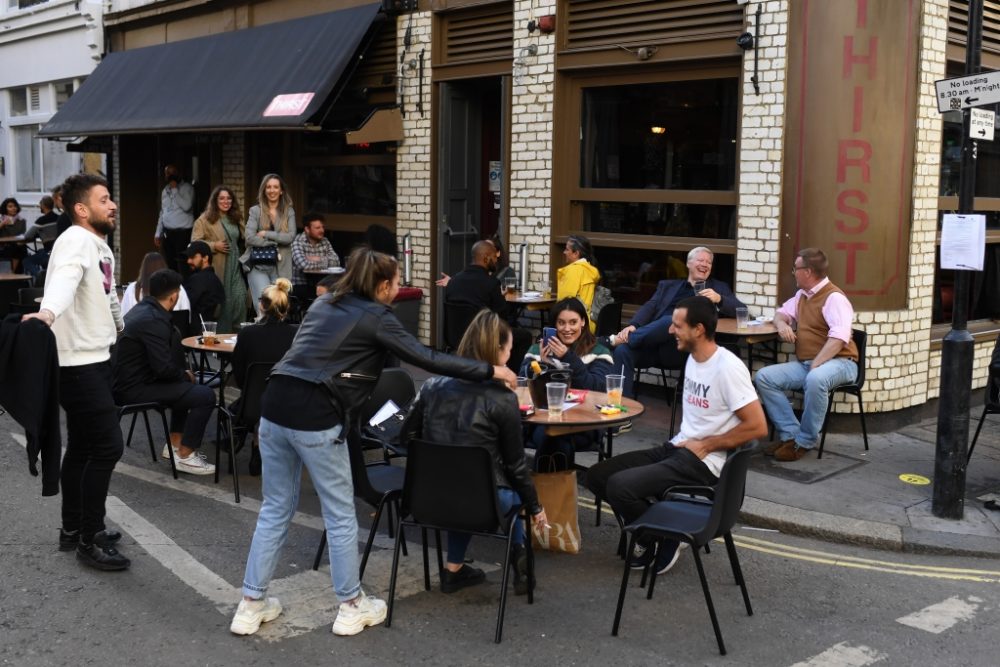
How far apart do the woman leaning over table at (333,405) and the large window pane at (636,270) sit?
5.33m

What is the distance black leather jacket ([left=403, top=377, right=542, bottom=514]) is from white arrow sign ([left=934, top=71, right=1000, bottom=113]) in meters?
3.54

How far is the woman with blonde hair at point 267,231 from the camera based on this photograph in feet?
38.3

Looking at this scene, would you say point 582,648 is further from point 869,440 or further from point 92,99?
point 92,99

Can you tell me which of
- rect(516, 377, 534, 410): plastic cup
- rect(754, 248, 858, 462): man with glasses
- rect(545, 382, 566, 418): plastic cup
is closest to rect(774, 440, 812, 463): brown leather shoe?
rect(754, 248, 858, 462): man with glasses

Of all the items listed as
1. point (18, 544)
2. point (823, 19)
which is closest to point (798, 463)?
point (823, 19)

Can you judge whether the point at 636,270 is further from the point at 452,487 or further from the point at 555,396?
the point at 452,487

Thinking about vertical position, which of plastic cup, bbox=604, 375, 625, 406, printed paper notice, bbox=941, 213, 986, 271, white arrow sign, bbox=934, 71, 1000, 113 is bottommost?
plastic cup, bbox=604, 375, 625, 406

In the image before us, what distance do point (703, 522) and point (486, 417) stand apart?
114 cm

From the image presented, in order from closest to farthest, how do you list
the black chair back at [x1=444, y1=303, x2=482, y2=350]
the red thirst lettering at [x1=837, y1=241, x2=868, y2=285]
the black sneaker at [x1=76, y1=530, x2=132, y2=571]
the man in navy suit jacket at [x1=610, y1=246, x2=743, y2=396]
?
the black sneaker at [x1=76, y1=530, x2=132, y2=571] → the red thirst lettering at [x1=837, y1=241, x2=868, y2=285] → the man in navy suit jacket at [x1=610, y1=246, x2=743, y2=396] → the black chair back at [x1=444, y1=303, x2=482, y2=350]

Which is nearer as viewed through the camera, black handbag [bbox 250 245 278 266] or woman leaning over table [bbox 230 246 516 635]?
woman leaning over table [bbox 230 246 516 635]

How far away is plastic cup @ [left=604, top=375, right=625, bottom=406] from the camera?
597 cm

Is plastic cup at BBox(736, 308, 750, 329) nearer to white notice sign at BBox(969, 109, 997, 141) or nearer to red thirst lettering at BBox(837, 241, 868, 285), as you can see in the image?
red thirst lettering at BBox(837, 241, 868, 285)

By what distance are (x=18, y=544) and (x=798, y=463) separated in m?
5.24

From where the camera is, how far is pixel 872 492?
724 cm
